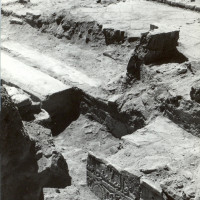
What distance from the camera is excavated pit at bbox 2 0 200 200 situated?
13.9 feet

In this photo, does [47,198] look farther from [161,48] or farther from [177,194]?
[161,48]

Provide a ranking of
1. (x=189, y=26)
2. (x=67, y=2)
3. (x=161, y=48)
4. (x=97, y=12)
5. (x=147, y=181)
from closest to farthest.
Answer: (x=147, y=181) < (x=161, y=48) < (x=189, y=26) < (x=97, y=12) < (x=67, y=2)

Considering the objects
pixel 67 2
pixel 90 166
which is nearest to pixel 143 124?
pixel 90 166

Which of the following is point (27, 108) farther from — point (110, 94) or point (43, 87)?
point (110, 94)

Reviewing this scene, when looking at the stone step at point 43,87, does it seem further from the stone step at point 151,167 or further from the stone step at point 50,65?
the stone step at point 151,167

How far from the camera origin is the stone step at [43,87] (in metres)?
5.93

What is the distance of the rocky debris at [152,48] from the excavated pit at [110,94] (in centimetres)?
1

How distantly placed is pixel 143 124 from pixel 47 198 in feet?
5.25

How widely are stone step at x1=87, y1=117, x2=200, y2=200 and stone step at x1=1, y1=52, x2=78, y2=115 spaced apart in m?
1.54

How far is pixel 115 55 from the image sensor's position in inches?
270

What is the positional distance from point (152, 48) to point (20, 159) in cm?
285

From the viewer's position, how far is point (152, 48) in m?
5.77

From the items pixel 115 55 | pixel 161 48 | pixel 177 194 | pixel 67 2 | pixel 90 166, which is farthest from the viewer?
pixel 67 2

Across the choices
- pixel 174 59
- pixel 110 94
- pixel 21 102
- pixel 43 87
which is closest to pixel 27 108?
pixel 21 102
